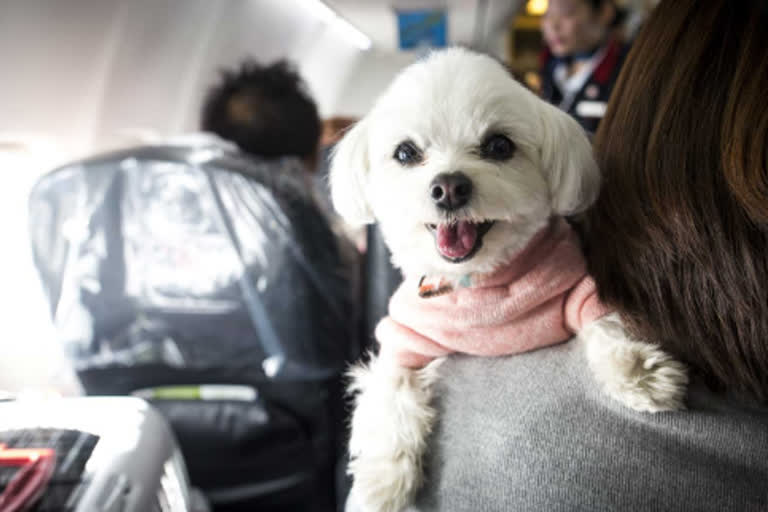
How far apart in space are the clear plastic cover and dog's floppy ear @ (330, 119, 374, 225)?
0.38 meters

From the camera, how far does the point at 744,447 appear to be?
2.03ft

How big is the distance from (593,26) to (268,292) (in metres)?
1.80

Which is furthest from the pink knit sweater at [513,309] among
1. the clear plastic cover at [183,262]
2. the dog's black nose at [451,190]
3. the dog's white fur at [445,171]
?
the clear plastic cover at [183,262]

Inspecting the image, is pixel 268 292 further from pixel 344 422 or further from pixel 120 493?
pixel 120 493

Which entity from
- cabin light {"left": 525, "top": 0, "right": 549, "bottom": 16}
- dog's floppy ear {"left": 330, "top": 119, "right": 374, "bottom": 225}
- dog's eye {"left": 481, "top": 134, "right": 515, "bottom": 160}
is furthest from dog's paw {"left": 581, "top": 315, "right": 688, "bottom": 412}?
cabin light {"left": 525, "top": 0, "right": 549, "bottom": 16}

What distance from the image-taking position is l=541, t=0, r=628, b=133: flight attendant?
2021 millimetres

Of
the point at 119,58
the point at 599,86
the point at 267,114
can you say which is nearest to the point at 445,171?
the point at 267,114

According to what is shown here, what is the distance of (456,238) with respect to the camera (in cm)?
82

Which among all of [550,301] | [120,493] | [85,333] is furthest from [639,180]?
[85,333]

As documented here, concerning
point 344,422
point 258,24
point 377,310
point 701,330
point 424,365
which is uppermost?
point 258,24

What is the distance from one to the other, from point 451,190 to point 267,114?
1185 mm

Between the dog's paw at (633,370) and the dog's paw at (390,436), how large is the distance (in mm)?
243

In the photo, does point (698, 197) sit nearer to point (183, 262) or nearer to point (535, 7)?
point (183, 262)

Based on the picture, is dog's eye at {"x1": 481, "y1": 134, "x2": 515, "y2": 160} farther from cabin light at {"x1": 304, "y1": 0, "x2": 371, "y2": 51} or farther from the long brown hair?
cabin light at {"x1": 304, "y1": 0, "x2": 371, "y2": 51}
